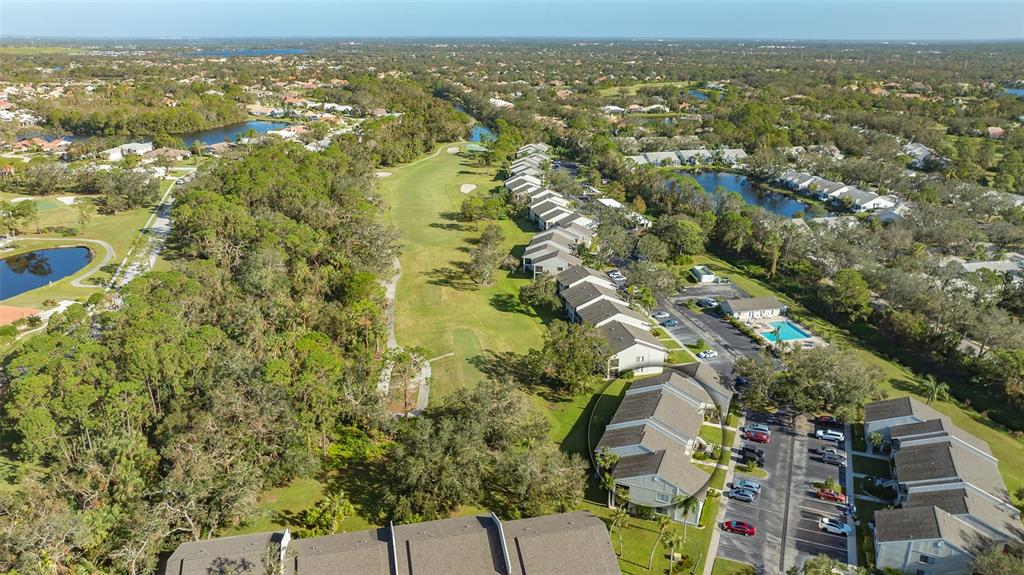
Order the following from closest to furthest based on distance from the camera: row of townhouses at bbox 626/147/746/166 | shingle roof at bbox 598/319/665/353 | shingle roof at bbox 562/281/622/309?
shingle roof at bbox 598/319/665/353 → shingle roof at bbox 562/281/622/309 → row of townhouses at bbox 626/147/746/166

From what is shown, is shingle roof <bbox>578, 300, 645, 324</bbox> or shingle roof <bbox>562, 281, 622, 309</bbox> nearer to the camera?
shingle roof <bbox>578, 300, 645, 324</bbox>

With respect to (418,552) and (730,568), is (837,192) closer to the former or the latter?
(730,568)

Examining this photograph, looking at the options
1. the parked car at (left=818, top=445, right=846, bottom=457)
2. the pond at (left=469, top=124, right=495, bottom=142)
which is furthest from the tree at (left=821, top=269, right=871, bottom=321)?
the pond at (left=469, top=124, right=495, bottom=142)

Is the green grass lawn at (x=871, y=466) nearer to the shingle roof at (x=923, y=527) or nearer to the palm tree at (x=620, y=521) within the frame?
the shingle roof at (x=923, y=527)

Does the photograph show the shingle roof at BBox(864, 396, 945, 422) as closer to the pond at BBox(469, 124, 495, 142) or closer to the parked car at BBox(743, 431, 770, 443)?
the parked car at BBox(743, 431, 770, 443)

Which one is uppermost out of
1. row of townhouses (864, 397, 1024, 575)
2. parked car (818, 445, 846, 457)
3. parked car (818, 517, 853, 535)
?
row of townhouses (864, 397, 1024, 575)

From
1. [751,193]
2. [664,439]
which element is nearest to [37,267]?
[664,439]
